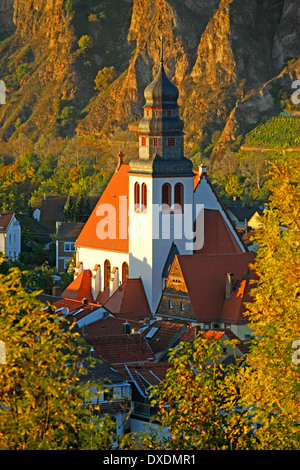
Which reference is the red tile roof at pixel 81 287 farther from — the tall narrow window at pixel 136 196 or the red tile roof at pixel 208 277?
the red tile roof at pixel 208 277

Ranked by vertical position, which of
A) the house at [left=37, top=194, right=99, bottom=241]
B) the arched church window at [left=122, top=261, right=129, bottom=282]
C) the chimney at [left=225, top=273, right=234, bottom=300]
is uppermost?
the chimney at [left=225, top=273, right=234, bottom=300]

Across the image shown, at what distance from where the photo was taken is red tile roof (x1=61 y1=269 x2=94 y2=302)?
8462cm

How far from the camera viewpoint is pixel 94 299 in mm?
84438

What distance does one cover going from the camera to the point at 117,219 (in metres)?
84.9

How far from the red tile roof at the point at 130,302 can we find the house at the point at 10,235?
99.8 ft

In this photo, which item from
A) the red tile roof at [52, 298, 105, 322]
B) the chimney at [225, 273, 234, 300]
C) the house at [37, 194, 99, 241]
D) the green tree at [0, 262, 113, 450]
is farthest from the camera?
the house at [37, 194, 99, 241]

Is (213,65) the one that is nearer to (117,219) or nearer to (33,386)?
(117,219)

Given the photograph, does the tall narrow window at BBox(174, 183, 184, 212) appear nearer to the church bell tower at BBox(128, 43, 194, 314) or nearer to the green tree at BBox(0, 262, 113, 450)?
the church bell tower at BBox(128, 43, 194, 314)

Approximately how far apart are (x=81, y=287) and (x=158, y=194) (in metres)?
7.90

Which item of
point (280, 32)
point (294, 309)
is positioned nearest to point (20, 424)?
point (294, 309)

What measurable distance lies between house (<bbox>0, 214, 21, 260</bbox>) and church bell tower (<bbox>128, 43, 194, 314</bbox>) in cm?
2923

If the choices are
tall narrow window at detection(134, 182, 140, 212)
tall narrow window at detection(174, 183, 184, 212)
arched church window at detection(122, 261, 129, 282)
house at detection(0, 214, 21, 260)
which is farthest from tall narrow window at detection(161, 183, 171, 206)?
house at detection(0, 214, 21, 260)

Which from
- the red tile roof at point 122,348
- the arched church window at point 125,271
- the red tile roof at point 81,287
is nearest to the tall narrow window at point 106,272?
the red tile roof at point 81,287
